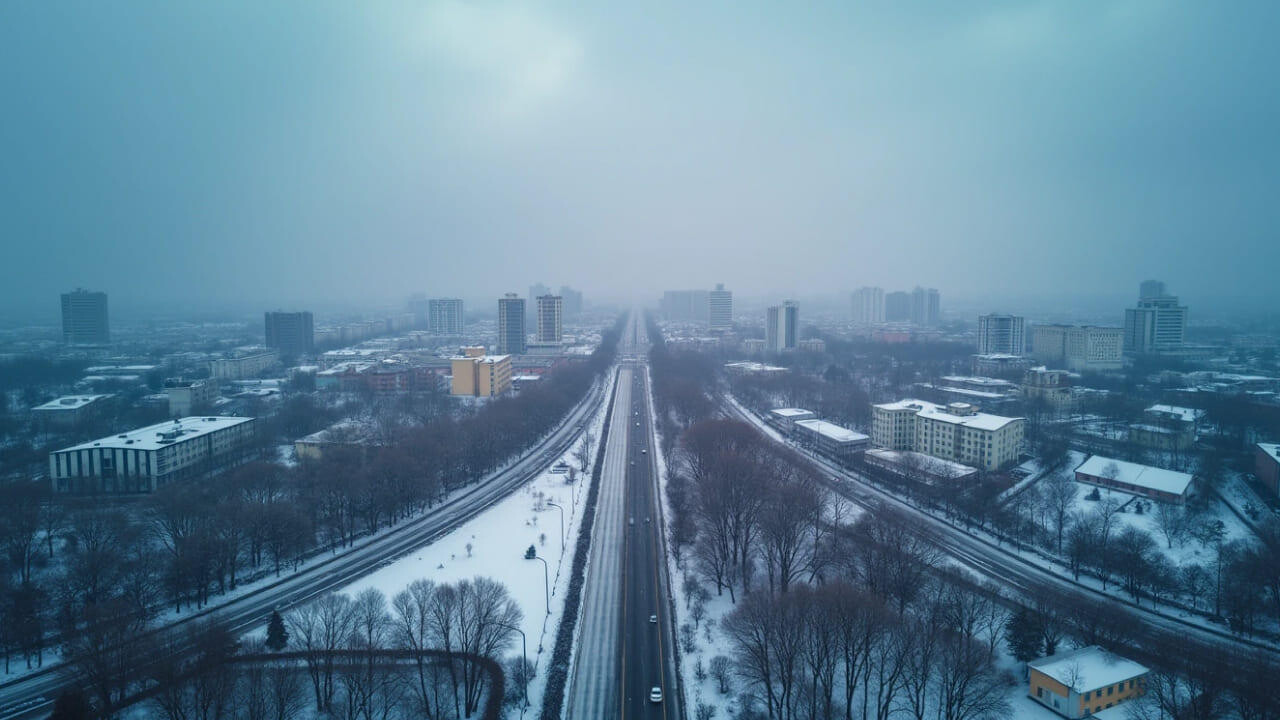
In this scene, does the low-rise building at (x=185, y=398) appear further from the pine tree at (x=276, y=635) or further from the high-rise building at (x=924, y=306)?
the high-rise building at (x=924, y=306)

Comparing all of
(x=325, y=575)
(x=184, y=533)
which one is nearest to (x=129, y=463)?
(x=184, y=533)

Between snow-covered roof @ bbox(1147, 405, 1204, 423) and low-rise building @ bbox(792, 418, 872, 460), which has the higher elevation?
snow-covered roof @ bbox(1147, 405, 1204, 423)

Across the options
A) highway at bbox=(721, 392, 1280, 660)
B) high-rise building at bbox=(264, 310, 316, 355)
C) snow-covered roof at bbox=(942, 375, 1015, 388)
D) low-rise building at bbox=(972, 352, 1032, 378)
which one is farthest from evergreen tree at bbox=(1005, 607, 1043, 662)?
high-rise building at bbox=(264, 310, 316, 355)

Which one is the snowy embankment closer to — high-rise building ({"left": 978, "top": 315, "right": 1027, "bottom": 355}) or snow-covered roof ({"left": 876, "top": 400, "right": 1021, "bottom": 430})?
snow-covered roof ({"left": 876, "top": 400, "right": 1021, "bottom": 430})

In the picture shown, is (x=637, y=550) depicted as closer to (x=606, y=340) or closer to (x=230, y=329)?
(x=606, y=340)

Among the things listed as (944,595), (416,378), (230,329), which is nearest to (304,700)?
(944,595)

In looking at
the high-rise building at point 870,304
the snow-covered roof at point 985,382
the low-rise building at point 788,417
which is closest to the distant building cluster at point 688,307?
the high-rise building at point 870,304

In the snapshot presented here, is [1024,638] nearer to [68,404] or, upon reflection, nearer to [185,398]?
[185,398]

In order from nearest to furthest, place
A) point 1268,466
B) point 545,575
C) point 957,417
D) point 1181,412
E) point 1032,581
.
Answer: point 1032,581 < point 545,575 < point 1268,466 < point 957,417 < point 1181,412
